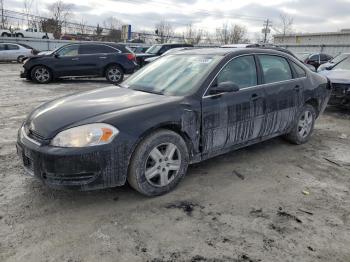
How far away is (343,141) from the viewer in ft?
18.9

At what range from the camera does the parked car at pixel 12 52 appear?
21.8m

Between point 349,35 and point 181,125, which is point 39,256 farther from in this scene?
point 349,35

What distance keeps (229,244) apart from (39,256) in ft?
5.00

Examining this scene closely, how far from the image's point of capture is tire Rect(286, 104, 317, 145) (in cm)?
519

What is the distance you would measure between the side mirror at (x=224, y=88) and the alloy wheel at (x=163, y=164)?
0.85 metres

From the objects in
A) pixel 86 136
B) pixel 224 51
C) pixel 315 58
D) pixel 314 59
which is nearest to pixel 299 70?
pixel 224 51

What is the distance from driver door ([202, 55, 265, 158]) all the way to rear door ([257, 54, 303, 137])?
0.57 ft

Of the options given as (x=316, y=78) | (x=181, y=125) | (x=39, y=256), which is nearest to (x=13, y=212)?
(x=39, y=256)

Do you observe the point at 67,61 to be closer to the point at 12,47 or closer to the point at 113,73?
the point at 113,73

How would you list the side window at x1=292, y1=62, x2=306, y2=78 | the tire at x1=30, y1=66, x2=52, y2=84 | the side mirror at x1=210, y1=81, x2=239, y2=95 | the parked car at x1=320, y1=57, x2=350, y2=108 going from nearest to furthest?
the side mirror at x1=210, y1=81, x2=239, y2=95
the side window at x1=292, y1=62, x2=306, y2=78
the parked car at x1=320, y1=57, x2=350, y2=108
the tire at x1=30, y1=66, x2=52, y2=84

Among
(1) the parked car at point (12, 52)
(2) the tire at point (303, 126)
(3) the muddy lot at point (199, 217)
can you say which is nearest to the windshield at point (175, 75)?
(3) the muddy lot at point (199, 217)

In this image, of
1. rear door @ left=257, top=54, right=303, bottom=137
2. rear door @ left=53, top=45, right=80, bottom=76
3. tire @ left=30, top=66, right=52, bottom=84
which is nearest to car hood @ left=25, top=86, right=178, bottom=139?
rear door @ left=257, top=54, right=303, bottom=137

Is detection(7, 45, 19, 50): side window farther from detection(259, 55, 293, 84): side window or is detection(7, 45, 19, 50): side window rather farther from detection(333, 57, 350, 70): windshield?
detection(259, 55, 293, 84): side window

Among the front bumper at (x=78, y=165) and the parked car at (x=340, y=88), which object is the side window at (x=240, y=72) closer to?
the front bumper at (x=78, y=165)
